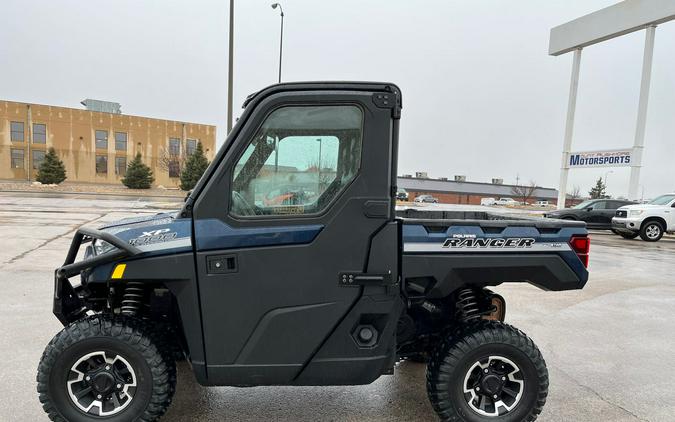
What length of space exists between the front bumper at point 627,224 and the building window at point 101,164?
59.7m

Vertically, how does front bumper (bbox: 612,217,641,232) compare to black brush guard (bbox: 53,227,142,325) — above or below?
below

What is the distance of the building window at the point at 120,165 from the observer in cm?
5888

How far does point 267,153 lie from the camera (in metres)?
2.63

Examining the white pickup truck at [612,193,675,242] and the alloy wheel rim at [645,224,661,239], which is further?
the alloy wheel rim at [645,224,661,239]

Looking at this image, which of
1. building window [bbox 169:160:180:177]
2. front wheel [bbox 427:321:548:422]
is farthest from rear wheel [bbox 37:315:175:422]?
building window [bbox 169:160:180:177]

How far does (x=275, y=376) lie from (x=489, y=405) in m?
1.45

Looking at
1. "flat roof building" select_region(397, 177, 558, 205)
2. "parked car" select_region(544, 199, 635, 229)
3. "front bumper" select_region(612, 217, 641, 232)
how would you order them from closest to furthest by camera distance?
"front bumper" select_region(612, 217, 641, 232), "parked car" select_region(544, 199, 635, 229), "flat roof building" select_region(397, 177, 558, 205)

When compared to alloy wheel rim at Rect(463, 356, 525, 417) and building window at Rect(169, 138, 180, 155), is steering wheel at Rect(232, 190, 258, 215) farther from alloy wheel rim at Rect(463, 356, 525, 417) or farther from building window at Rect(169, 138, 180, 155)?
building window at Rect(169, 138, 180, 155)

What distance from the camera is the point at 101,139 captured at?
58312mm

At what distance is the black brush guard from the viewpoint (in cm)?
257

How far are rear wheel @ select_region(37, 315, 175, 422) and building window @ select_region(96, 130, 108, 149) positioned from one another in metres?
64.0

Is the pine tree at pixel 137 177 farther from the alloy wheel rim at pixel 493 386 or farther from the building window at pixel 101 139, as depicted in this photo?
the alloy wheel rim at pixel 493 386

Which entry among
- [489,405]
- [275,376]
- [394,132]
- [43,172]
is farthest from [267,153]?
[43,172]

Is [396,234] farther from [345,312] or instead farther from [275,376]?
[275,376]
